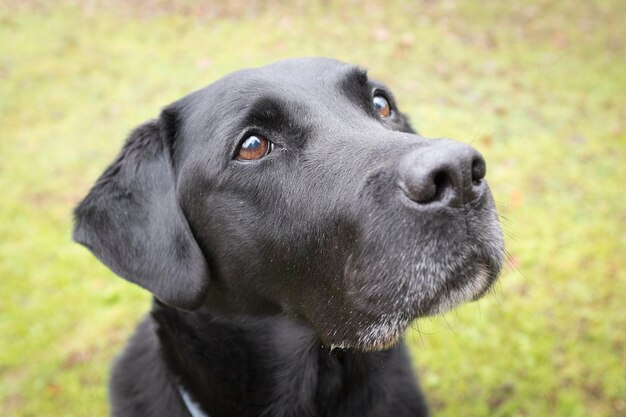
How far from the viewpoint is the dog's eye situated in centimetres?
264

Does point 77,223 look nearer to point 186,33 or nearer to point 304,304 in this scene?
point 304,304

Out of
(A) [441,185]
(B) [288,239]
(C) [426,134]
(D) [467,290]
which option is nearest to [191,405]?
(B) [288,239]

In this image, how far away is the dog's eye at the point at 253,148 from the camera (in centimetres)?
264

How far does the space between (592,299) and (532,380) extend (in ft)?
4.24

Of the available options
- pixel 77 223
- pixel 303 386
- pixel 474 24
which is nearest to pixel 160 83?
pixel 474 24

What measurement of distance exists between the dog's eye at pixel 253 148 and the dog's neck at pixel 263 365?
0.93 metres

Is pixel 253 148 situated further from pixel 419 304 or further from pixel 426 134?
pixel 426 134

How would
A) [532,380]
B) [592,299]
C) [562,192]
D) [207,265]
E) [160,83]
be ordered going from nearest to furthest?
1. [207,265]
2. [532,380]
3. [592,299]
4. [562,192]
5. [160,83]

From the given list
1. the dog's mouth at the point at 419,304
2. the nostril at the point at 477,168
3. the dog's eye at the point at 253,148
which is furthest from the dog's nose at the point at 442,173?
the dog's eye at the point at 253,148

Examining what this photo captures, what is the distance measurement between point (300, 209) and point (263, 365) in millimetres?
1037

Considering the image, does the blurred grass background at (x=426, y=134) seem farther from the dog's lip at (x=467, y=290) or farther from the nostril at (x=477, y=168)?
the nostril at (x=477, y=168)

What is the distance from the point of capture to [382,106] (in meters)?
3.19

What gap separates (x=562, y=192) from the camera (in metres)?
6.86

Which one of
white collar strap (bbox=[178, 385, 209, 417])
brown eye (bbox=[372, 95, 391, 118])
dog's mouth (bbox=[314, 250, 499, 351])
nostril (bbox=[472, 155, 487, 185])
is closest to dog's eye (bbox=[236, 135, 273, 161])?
brown eye (bbox=[372, 95, 391, 118])
